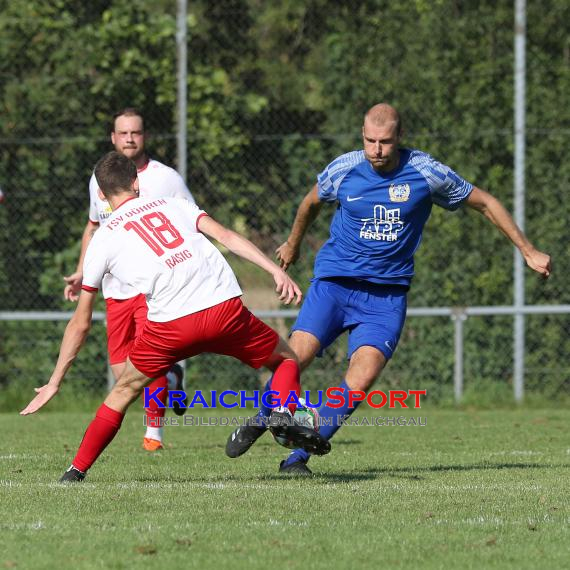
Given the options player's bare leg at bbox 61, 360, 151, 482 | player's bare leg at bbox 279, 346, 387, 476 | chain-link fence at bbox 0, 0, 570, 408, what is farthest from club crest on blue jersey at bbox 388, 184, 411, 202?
chain-link fence at bbox 0, 0, 570, 408

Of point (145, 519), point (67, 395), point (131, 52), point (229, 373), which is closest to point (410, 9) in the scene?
point (131, 52)

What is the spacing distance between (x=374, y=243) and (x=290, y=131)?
6.56 m

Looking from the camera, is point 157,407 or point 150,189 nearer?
point 150,189

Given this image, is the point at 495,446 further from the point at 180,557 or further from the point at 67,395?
the point at 67,395

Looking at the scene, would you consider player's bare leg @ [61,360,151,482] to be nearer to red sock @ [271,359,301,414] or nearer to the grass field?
the grass field

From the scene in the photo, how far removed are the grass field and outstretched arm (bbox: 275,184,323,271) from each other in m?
1.31

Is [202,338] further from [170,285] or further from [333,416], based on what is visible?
[333,416]

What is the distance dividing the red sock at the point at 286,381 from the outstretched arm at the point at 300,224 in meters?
1.17

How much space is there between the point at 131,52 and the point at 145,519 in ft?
30.4

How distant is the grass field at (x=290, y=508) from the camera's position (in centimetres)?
482

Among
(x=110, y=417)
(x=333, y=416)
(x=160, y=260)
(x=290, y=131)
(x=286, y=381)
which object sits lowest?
(x=333, y=416)

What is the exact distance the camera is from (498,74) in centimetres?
1393

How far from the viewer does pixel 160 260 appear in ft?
21.2

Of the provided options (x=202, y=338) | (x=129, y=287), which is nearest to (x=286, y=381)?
(x=202, y=338)
